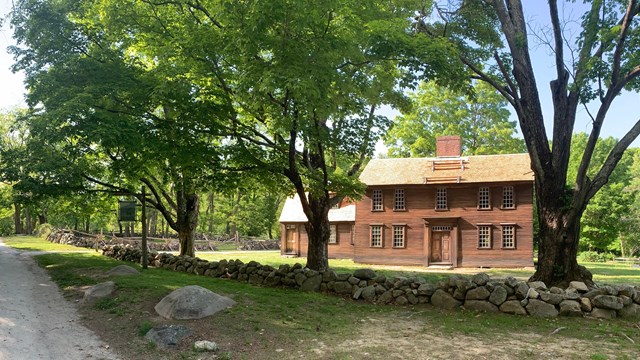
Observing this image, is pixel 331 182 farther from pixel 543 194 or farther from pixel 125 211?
pixel 125 211

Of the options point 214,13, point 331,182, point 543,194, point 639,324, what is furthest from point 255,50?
point 639,324

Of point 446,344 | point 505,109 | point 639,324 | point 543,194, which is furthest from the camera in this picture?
point 505,109

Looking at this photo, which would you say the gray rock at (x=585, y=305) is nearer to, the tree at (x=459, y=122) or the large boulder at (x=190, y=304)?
the large boulder at (x=190, y=304)

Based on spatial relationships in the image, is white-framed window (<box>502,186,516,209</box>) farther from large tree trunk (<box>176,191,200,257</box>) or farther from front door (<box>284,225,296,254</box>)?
large tree trunk (<box>176,191,200,257</box>)

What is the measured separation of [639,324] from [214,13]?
40.9 ft

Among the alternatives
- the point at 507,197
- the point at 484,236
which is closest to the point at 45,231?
the point at 484,236

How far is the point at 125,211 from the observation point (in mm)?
18719

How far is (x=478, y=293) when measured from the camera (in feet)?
37.6

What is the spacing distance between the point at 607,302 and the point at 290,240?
103ft

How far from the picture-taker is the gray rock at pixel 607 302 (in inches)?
413

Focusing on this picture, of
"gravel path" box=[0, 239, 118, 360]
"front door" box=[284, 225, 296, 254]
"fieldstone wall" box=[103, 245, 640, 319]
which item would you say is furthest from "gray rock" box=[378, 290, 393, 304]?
"front door" box=[284, 225, 296, 254]

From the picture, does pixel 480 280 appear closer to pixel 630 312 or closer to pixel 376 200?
pixel 630 312

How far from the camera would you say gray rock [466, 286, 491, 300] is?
37.3 feet

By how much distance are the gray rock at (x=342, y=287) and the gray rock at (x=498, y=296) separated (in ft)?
12.6
